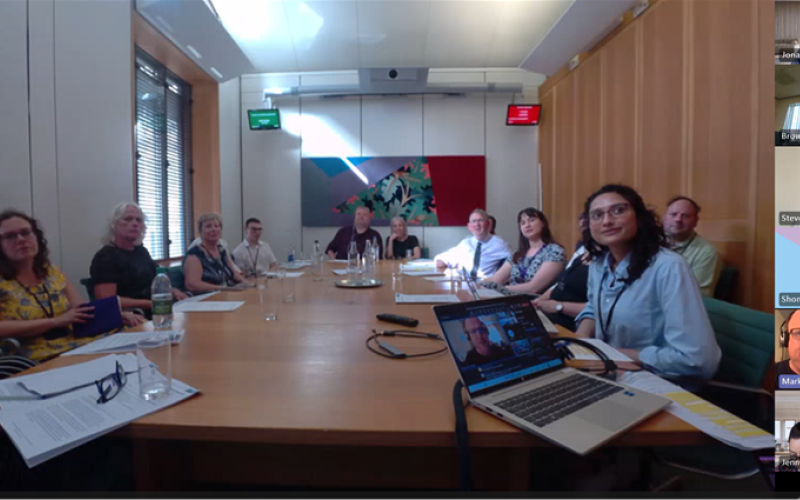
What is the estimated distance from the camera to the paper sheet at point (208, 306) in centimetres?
182

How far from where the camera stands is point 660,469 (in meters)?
1.28

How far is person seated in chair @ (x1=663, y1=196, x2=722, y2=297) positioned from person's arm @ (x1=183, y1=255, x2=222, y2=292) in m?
3.32

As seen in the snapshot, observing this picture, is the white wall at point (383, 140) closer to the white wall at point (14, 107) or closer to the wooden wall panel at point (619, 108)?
the wooden wall panel at point (619, 108)

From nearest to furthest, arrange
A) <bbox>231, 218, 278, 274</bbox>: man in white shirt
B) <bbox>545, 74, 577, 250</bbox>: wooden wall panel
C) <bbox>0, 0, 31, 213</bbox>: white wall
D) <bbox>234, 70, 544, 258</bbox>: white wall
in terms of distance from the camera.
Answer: <bbox>0, 0, 31, 213</bbox>: white wall
<bbox>231, 218, 278, 274</bbox>: man in white shirt
<bbox>545, 74, 577, 250</bbox>: wooden wall panel
<bbox>234, 70, 544, 258</bbox>: white wall

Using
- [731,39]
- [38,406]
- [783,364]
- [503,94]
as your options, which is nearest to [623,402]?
[783,364]

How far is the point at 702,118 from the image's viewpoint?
9.31 ft

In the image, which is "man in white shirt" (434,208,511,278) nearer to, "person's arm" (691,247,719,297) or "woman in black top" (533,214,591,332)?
"woman in black top" (533,214,591,332)

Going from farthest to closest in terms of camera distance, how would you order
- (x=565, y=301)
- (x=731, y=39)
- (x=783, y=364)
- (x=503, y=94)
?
1. (x=503, y=94)
2. (x=731, y=39)
3. (x=565, y=301)
4. (x=783, y=364)

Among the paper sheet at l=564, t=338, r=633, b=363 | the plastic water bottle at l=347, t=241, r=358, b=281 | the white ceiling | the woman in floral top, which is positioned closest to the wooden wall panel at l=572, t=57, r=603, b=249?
the white ceiling

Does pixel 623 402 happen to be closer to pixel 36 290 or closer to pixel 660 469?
pixel 660 469

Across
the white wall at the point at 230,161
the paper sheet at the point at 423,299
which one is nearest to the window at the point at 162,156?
the white wall at the point at 230,161

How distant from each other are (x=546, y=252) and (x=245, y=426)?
8.83ft

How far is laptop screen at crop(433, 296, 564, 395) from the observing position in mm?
867

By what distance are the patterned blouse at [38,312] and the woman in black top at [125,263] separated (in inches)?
18.8
